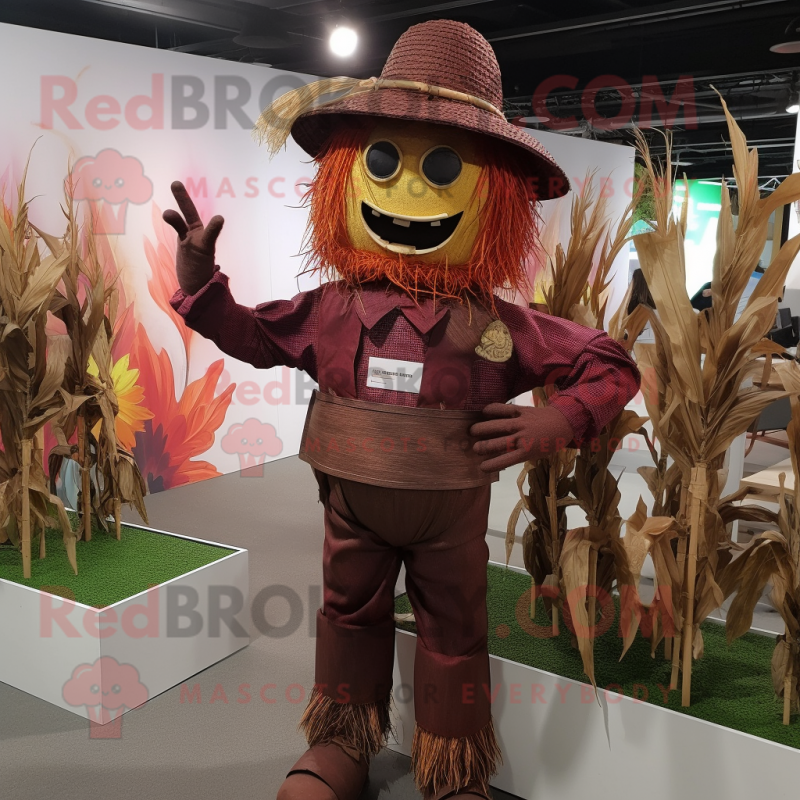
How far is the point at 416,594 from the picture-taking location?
155 cm

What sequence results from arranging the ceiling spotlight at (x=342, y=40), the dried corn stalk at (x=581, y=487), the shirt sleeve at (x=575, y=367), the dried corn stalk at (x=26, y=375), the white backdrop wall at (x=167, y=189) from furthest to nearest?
the ceiling spotlight at (x=342, y=40) < the white backdrop wall at (x=167, y=189) < the dried corn stalk at (x=26, y=375) < the dried corn stalk at (x=581, y=487) < the shirt sleeve at (x=575, y=367)

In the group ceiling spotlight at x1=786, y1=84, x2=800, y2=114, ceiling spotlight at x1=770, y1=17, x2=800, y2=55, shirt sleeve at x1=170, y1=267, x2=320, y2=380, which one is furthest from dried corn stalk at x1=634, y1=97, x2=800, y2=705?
ceiling spotlight at x1=786, y1=84, x2=800, y2=114

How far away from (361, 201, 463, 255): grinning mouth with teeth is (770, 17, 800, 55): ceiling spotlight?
13.6 feet

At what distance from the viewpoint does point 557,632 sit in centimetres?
185

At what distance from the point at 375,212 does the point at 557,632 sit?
105 cm

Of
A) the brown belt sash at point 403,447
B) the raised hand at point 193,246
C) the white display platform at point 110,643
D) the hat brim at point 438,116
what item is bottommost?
the white display platform at point 110,643

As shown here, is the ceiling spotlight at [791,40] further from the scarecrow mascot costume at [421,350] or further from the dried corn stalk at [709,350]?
the scarecrow mascot costume at [421,350]

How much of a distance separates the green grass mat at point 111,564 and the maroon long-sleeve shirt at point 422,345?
81 cm

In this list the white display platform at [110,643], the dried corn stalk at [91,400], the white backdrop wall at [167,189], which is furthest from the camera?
the white backdrop wall at [167,189]

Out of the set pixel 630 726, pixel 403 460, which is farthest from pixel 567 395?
pixel 630 726

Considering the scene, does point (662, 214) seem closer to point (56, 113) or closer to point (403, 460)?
point (403, 460)

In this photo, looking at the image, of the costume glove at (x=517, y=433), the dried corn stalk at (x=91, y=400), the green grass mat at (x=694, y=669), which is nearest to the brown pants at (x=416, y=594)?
the costume glove at (x=517, y=433)

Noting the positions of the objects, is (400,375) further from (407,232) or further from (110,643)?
(110,643)

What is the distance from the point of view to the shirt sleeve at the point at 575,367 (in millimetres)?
1435
